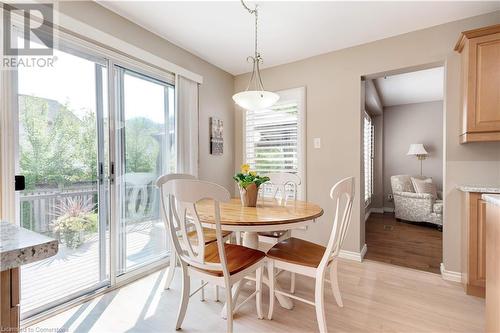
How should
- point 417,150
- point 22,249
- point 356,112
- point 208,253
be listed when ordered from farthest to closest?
point 417,150 → point 356,112 → point 208,253 → point 22,249

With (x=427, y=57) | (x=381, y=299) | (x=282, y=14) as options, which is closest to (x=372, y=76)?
(x=427, y=57)

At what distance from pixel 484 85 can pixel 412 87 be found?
2679mm

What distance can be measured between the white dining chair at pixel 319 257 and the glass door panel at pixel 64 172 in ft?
5.16

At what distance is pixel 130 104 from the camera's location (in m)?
2.35

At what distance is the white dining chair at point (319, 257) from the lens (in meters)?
1.49

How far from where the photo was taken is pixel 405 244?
337 centimetres

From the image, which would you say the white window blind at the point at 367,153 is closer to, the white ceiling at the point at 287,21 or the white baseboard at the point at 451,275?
the white ceiling at the point at 287,21

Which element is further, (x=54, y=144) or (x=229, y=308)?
(x=54, y=144)

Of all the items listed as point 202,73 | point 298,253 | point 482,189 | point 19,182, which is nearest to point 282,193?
point 298,253

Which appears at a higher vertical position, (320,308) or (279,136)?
(279,136)

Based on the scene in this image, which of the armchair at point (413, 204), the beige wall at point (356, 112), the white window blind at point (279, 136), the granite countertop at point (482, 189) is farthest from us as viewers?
the armchair at point (413, 204)

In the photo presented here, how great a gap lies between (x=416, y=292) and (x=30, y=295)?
307 centimetres

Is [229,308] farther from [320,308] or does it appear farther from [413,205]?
[413,205]

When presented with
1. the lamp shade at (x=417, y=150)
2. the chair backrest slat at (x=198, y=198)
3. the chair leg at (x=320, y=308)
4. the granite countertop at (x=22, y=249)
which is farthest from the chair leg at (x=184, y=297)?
the lamp shade at (x=417, y=150)
